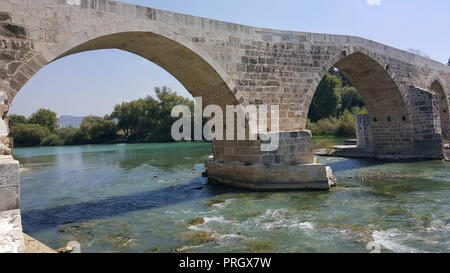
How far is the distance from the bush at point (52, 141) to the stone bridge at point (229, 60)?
44002mm

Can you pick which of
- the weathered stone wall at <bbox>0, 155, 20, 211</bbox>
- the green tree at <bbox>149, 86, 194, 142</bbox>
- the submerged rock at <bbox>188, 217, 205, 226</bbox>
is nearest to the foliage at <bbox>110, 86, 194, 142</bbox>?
the green tree at <bbox>149, 86, 194, 142</bbox>

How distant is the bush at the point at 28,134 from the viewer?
43844 millimetres

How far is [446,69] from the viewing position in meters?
15.1

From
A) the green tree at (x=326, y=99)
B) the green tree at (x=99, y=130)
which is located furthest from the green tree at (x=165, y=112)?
the green tree at (x=326, y=99)

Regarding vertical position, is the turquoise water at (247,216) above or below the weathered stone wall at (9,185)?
below

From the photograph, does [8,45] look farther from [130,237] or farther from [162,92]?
[162,92]

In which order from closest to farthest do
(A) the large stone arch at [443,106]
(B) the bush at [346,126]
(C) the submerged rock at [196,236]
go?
1. (C) the submerged rock at [196,236]
2. (A) the large stone arch at [443,106]
3. (B) the bush at [346,126]

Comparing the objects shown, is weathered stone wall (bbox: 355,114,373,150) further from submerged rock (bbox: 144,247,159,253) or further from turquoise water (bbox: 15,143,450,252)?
submerged rock (bbox: 144,247,159,253)

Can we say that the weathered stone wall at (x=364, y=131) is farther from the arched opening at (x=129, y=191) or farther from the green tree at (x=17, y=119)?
the green tree at (x=17, y=119)

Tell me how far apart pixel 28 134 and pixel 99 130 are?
9989 millimetres

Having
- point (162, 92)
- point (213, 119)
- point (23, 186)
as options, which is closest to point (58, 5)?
point (213, 119)

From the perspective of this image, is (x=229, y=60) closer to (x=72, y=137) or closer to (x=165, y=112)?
(x=165, y=112)

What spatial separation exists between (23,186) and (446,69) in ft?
63.1

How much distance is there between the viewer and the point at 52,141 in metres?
45.0
